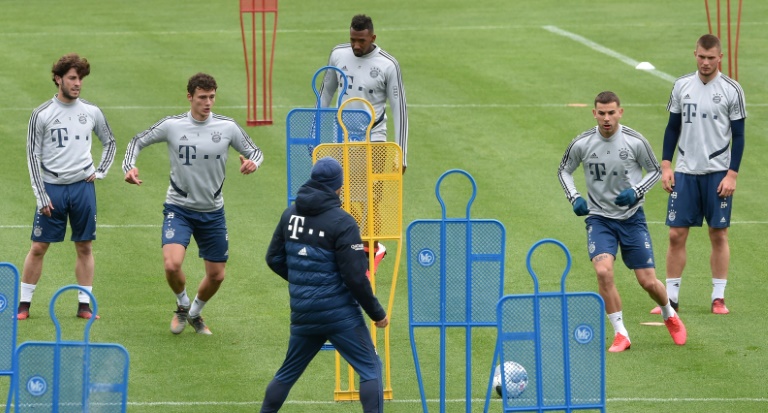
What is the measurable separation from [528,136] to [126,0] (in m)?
13.6

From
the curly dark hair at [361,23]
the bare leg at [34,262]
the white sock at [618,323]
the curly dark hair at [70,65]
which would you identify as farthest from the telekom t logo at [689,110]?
the bare leg at [34,262]

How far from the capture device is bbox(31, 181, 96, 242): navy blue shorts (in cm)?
1373

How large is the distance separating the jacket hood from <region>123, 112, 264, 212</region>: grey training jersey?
2.84 meters

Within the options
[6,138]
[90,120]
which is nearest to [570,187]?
[90,120]

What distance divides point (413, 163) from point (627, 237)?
7.33 metres

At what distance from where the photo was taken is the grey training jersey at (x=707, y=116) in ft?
45.5

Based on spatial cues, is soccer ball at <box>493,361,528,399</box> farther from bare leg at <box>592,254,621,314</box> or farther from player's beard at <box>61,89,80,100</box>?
player's beard at <box>61,89,80,100</box>

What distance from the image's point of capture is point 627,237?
13016 mm

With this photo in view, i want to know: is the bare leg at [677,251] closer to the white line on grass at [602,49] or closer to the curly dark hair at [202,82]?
the curly dark hair at [202,82]

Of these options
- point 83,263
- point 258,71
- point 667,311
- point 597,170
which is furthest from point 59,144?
point 258,71

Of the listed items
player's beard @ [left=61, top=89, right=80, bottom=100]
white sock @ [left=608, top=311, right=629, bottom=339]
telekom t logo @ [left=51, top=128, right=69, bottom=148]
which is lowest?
white sock @ [left=608, top=311, right=629, bottom=339]

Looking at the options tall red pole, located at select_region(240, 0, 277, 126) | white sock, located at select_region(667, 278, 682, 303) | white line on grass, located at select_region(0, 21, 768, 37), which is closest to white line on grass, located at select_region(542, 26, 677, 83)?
white line on grass, located at select_region(0, 21, 768, 37)

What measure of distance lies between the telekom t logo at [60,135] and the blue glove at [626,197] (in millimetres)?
5100

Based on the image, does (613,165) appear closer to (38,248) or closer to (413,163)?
(38,248)
